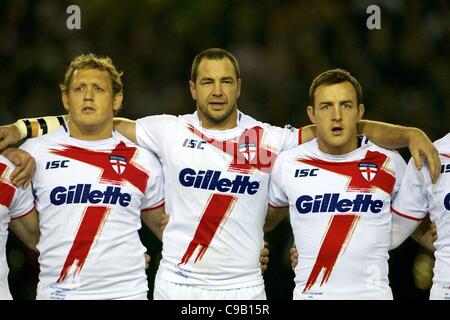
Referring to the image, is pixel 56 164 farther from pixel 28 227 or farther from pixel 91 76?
pixel 91 76

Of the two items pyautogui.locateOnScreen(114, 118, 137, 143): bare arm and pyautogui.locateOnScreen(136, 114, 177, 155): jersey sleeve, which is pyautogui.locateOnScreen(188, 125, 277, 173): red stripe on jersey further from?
pyautogui.locateOnScreen(114, 118, 137, 143): bare arm

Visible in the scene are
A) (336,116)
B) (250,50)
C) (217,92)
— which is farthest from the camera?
(250,50)

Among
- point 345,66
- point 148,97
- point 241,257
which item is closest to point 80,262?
point 241,257

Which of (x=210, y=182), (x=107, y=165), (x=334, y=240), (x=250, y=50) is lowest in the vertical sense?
(x=334, y=240)

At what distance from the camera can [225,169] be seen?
5.30 meters

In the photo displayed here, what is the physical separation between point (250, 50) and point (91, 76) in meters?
2.33

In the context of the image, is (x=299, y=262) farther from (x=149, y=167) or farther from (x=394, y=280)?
(x=394, y=280)

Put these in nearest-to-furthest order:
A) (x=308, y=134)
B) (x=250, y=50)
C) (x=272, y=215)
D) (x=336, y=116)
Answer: (x=336, y=116)
(x=308, y=134)
(x=272, y=215)
(x=250, y=50)

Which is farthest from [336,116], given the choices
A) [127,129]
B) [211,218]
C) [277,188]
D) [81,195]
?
[81,195]

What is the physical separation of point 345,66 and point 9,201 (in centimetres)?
333

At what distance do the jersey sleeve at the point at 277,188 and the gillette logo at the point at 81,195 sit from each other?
93 centimetres

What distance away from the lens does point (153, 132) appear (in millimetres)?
5414

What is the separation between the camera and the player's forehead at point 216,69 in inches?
208
